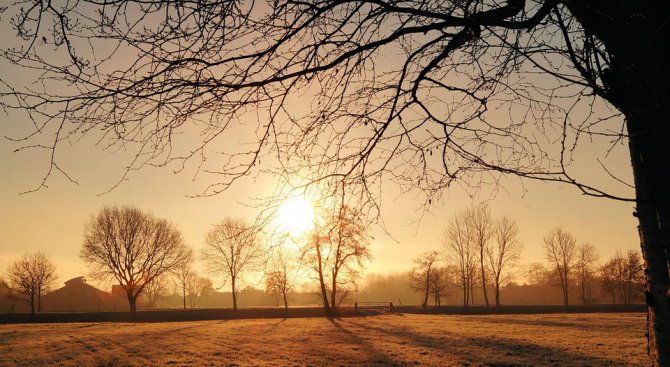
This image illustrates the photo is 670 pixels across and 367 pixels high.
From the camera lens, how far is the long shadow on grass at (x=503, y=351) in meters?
13.2

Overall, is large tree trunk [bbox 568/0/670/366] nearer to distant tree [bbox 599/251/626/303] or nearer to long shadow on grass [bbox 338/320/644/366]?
long shadow on grass [bbox 338/320/644/366]

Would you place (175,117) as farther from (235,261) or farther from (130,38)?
(235,261)

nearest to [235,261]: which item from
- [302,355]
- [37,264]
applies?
[37,264]

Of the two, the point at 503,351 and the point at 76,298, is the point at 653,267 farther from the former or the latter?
the point at 76,298

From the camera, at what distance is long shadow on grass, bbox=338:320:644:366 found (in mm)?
13164

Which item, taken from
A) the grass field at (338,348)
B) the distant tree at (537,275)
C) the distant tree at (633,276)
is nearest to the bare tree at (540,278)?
the distant tree at (537,275)

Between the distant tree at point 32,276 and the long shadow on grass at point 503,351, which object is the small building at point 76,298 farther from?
the long shadow on grass at point 503,351

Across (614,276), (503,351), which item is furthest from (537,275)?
(503,351)

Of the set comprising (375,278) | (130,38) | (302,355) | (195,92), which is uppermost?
(130,38)

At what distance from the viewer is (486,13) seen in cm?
344

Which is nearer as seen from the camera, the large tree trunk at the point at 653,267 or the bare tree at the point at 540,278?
the large tree trunk at the point at 653,267

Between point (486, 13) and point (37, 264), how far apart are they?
65.8 meters

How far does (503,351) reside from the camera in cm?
1522

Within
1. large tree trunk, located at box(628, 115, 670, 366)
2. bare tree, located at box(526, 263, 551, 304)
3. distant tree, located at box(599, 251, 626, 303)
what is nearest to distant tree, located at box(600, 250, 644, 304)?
distant tree, located at box(599, 251, 626, 303)
